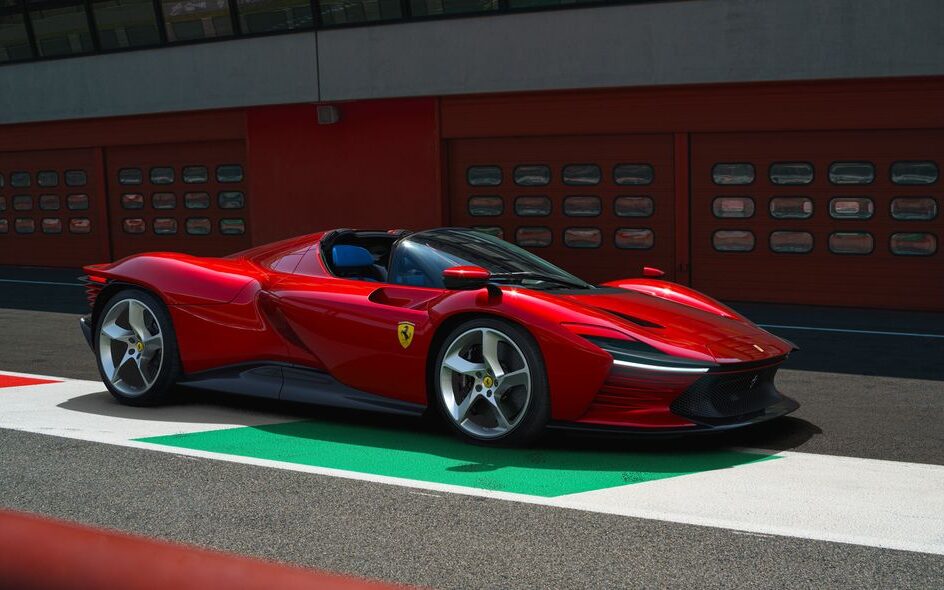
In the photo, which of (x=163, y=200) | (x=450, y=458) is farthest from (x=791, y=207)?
(x=163, y=200)

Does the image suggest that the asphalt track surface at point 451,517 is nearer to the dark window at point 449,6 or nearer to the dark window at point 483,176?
the dark window at point 483,176

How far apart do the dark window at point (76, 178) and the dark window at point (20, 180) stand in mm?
1004

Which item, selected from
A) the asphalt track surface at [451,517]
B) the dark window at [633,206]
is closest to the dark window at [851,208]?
the dark window at [633,206]

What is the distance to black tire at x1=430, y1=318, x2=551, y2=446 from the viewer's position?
17.4 ft

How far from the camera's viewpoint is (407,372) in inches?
226

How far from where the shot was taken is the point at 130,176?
65.3 ft

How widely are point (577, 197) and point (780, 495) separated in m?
11.1

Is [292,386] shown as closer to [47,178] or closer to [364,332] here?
[364,332]

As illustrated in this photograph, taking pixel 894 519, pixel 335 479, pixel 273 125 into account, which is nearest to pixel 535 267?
pixel 335 479

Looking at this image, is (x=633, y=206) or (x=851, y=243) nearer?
(x=851, y=243)

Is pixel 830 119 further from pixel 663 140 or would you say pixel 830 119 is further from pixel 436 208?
pixel 436 208

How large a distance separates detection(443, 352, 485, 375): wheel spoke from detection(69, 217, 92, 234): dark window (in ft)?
53.9

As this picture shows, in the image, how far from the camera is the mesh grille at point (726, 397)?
522cm

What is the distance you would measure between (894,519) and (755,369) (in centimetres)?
134
